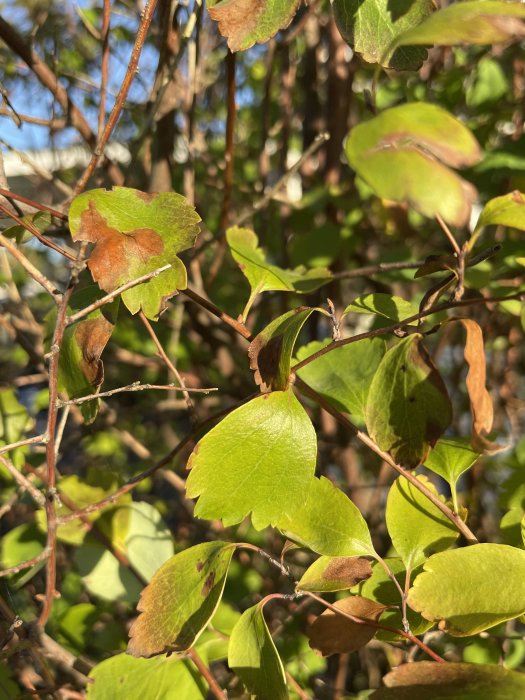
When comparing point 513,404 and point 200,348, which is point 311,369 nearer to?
point 200,348

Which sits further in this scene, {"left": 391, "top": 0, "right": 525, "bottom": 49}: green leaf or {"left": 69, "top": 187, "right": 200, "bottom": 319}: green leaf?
{"left": 69, "top": 187, "right": 200, "bottom": 319}: green leaf

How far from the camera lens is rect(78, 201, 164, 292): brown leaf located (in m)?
0.46

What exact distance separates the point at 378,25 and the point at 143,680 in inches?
20.4

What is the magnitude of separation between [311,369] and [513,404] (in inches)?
31.2

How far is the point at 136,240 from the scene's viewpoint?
47 cm

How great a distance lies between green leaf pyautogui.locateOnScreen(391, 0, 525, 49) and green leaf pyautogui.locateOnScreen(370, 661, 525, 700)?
13.3 inches

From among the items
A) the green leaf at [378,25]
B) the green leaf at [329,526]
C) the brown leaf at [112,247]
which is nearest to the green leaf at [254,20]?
the green leaf at [378,25]

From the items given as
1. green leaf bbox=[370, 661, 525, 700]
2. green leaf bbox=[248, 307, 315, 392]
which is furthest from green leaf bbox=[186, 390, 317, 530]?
green leaf bbox=[370, 661, 525, 700]

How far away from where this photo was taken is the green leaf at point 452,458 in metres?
0.52

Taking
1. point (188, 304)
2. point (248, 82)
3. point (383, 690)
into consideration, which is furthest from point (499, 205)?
point (248, 82)

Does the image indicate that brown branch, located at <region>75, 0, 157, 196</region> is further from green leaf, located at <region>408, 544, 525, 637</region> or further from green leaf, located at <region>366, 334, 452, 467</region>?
green leaf, located at <region>408, 544, 525, 637</region>

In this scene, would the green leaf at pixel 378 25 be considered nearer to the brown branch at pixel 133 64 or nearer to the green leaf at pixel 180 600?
the brown branch at pixel 133 64

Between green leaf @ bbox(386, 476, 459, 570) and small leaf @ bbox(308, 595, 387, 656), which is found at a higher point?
green leaf @ bbox(386, 476, 459, 570)

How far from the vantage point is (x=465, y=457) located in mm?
526
